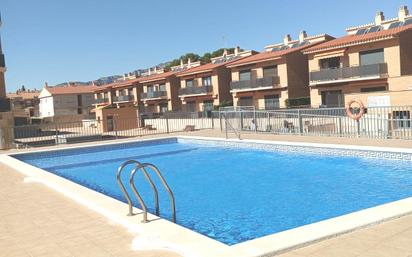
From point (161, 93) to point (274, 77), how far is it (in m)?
20.2

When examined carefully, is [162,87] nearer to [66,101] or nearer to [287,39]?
[287,39]

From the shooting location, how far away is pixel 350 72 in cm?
3244

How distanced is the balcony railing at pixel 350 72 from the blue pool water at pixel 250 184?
58.4 feet

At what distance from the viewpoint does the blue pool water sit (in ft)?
25.6

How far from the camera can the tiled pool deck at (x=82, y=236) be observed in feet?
15.0

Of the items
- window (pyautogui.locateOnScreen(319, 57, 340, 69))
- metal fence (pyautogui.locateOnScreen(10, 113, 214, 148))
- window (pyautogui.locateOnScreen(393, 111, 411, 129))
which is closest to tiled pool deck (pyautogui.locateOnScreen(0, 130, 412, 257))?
window (pyautogui.locateOnScreen(393, 111, 411, 129))

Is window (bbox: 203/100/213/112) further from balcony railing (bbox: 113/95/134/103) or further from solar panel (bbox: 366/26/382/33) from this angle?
solar panel (bbox: 366/26/382/33)

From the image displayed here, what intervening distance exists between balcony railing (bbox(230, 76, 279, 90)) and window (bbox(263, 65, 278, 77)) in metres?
1.04

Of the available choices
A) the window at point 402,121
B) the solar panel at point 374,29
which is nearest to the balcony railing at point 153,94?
the solar panel at point 374,29

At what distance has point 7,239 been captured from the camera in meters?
5.80

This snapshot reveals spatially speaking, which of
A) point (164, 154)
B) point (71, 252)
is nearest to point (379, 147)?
point (164, 154)

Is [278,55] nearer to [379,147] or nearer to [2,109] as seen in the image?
[2,109]

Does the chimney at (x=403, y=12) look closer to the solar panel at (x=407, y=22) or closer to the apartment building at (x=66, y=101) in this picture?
the solar panel at (x=407, y=22)

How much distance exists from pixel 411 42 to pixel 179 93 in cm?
2691
